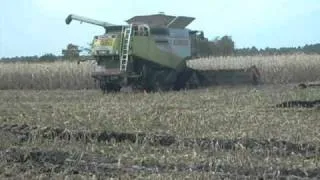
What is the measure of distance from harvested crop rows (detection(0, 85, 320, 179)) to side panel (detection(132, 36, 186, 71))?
301 inches

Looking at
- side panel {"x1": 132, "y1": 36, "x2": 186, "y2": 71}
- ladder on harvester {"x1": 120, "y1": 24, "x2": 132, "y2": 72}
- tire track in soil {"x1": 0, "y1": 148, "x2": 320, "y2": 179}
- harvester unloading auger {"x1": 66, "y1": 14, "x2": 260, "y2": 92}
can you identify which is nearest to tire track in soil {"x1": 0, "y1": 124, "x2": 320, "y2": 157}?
tire track in soil {"x1": 0, "y1": 148, "x2": 320, "y2": 179}

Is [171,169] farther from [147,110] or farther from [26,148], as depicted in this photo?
[147,110]

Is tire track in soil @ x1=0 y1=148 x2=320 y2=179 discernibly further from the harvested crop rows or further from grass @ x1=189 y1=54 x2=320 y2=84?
grass @ x1=189 y1=54 x2=320 y2=84

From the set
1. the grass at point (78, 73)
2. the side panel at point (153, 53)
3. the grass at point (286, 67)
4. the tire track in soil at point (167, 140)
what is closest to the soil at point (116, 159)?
the tire track in soil at point (167, 140)

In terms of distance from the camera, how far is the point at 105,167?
826 centimetres

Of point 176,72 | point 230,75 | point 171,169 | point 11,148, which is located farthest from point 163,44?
point 171,169

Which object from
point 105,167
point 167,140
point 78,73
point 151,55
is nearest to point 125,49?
point 151,55

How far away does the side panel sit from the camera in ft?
76.4

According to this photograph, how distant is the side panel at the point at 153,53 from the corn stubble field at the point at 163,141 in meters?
5.46

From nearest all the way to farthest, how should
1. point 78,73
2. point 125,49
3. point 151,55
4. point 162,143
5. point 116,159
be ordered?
1. point 116,159
2. point 162,143
3. point 125,49
4. point 151,55
5. point 78,73

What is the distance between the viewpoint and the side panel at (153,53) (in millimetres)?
23281

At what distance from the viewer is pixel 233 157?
8805 millimetres

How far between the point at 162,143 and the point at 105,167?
2233 mm

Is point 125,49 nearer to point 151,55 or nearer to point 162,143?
point 151,55
